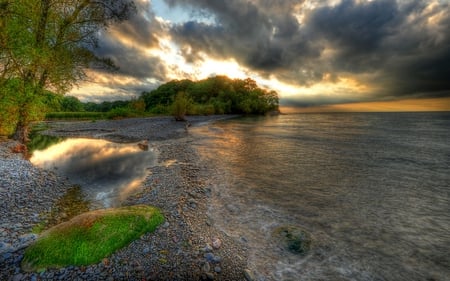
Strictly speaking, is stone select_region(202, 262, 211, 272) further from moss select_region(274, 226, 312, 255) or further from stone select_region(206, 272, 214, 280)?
moss select_region(274, 226, 312, 255)

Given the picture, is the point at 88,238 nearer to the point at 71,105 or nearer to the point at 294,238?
the point at 294,238

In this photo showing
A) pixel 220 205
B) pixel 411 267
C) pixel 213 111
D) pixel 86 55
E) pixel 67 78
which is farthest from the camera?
pixel 213 111

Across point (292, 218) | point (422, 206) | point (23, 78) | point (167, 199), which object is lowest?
point (422, 206)

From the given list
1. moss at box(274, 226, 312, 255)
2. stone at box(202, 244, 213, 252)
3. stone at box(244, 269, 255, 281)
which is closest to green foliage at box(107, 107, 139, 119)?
moss at box(274, 226, 312, 255)

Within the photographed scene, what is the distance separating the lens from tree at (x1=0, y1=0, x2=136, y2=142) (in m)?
11.5

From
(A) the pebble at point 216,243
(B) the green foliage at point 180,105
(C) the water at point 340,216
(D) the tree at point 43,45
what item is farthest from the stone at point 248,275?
(B) the green foliage at point 180,105

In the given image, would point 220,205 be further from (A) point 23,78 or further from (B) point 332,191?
(A) point 23,78

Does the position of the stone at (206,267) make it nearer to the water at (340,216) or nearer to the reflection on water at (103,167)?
the water at (340,216)

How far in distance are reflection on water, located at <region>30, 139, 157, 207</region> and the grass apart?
3.04 meters

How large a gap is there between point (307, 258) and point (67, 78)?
1833cm

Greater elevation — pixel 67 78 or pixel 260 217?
pixel 67 78

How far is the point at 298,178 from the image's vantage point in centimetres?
1445

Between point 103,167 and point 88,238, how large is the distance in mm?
10511

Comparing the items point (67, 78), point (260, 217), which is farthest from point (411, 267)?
point (67, 78)
